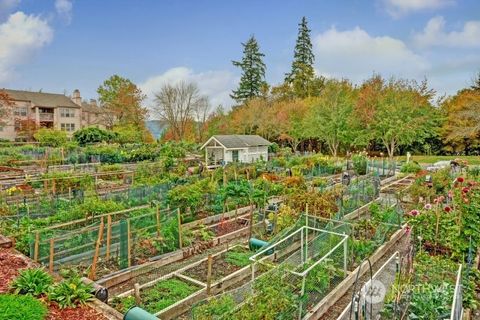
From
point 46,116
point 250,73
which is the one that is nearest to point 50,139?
point 46,116

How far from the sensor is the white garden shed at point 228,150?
30.1 metres

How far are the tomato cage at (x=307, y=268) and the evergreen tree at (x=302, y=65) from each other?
160 ft

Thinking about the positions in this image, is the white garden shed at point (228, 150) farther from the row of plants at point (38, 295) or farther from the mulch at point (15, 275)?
the row of plants at point (38, 295)

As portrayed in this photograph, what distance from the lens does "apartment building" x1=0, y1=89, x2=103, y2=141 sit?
49981 mm

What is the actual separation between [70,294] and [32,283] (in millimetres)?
776

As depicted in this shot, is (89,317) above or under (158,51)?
under

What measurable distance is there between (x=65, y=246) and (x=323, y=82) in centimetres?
5227

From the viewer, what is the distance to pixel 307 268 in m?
6.41

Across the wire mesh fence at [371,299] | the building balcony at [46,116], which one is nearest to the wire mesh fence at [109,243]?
the wire mesh fence at [371,299]

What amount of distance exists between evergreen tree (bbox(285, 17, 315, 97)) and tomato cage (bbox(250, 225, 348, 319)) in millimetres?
48744

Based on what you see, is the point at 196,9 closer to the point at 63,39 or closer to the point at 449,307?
the point at 63,39

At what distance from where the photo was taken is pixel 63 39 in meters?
24.5

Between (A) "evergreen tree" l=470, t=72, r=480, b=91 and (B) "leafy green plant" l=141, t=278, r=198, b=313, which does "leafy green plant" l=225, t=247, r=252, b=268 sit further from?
(A) "evergreen tree" l=470, t=72, r=480, b=91

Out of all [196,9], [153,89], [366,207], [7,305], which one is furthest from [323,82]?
[7,305]
